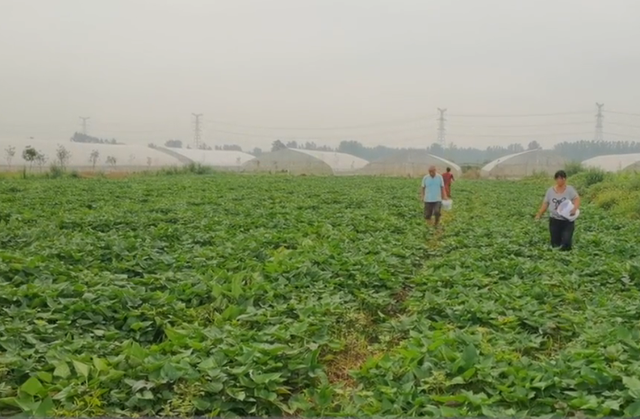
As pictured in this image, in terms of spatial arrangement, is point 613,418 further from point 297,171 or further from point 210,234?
point 297,171

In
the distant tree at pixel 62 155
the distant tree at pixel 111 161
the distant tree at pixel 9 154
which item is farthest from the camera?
the distant tree at pixel 111 161

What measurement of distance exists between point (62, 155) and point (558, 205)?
4459 cm

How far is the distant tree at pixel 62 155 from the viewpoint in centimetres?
4521

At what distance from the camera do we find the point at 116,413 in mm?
3410

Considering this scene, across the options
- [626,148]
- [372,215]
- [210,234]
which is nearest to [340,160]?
[626,148]

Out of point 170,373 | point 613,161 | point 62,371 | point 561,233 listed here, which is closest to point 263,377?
point 170,373

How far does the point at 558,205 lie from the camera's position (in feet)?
28.3

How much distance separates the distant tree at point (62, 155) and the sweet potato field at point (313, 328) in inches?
1565

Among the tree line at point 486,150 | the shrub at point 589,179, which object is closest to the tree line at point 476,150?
the tree line at point 486,150

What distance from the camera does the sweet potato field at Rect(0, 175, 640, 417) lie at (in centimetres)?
348

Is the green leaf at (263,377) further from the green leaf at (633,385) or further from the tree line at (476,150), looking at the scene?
the tree line at (476,150)

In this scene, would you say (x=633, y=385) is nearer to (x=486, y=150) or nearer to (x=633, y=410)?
(x=633, y=410)

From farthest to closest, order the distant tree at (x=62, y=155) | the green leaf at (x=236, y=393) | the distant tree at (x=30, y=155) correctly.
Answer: the distant tree at (x=62, y=155)
the distant tree at (x=30, y=155)
the green leaf at (x=236, y=393)

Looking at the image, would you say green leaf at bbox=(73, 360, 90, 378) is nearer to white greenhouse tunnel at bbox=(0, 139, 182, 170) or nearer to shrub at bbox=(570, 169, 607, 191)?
shrub at bbox=(570, 169, 607, 191)
